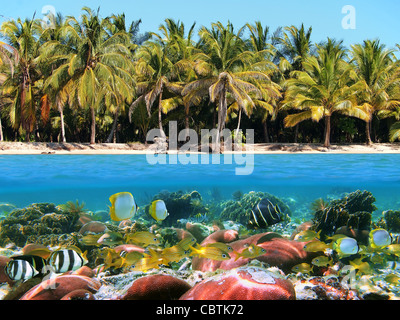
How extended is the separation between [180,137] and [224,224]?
2509 centimetres

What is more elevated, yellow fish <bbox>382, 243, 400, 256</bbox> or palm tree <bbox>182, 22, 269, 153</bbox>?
palm tree <bbox>182, 22, 269, 153</bbox>

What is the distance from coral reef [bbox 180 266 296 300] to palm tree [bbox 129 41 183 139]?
24.0 meters

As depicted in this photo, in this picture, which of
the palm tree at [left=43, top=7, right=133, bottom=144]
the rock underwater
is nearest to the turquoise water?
the rock underwater

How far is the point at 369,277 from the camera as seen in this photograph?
461 cm

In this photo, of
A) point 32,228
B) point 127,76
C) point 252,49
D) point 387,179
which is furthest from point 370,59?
point 32,228

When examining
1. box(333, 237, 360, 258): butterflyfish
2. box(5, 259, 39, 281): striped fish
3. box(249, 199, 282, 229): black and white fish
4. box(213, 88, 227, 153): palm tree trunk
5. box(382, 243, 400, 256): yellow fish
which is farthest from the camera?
box(213, 88, 227, 153): palm tree trunk

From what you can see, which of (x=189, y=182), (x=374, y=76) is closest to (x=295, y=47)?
(x=374, y=76)

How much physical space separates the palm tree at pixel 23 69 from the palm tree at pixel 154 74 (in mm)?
7435

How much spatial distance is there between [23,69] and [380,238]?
94.9 ft

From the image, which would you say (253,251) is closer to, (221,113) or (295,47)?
(221,113)

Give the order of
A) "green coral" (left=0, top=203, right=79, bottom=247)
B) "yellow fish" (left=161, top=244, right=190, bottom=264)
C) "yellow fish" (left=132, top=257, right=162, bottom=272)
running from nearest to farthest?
"yellow fish" (left=161, top=244, right=190, bottom=264), "yellow fish" (left=132, top=257, right=162, bottom=272), "green coral" (left=0, top=203, right=79, bottom=247)

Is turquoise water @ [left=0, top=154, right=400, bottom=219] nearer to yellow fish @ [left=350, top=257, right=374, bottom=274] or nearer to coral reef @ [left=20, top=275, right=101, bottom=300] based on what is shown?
yellow fish @ [left=350, top=257, right=374, bottom=274]

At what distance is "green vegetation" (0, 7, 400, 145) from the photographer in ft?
83.8

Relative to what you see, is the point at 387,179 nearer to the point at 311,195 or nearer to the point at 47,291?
the point at 311,195
